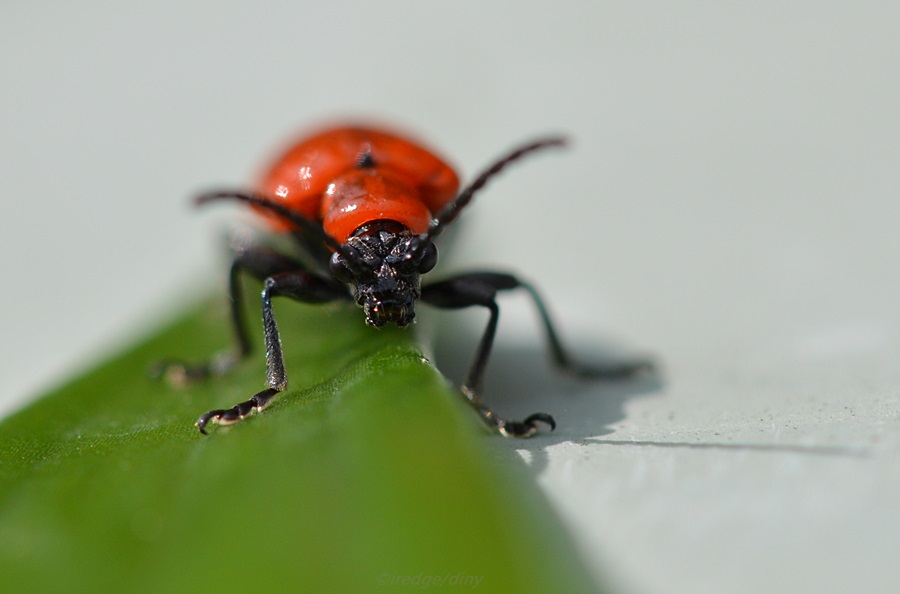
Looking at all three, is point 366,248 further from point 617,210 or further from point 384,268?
point 617,210

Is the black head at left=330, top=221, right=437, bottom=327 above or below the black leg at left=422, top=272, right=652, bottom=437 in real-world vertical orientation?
above

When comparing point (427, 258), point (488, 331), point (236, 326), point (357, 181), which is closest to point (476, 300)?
point (488, 331)

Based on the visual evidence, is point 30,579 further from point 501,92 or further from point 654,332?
point 501,92

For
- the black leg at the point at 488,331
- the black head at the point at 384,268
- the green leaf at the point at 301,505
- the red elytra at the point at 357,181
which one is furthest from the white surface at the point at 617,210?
the red elytra at the point at 357,181

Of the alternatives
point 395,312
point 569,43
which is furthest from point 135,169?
point 395,312

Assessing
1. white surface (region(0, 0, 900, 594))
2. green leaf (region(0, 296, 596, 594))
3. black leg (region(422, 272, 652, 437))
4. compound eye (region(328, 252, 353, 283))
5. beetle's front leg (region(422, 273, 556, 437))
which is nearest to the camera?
green leaf (region(0, 296, 596, 594))

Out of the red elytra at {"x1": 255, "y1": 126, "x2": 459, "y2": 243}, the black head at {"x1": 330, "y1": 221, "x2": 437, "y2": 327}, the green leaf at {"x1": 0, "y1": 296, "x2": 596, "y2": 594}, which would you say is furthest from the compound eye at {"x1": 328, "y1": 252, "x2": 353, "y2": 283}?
the green leaf at {"x1": 0, "y1": 296, "x2": 596, "y2": 594}

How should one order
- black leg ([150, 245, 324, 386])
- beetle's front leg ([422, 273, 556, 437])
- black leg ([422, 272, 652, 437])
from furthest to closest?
black leg ([150, 245, 324, 386])
beetle's front leg ([422, 273, 556, 437])
black leg ([422, 272, 652, 437])

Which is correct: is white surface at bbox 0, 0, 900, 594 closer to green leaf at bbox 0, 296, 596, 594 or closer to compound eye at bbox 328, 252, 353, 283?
green leaf at bbox 0, 296, 596, 594
